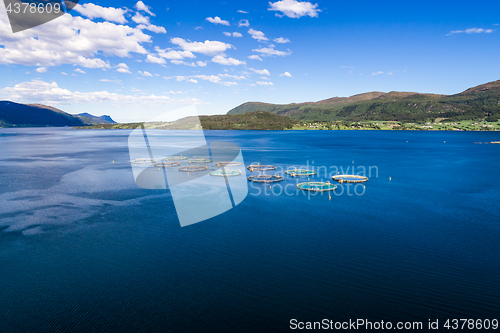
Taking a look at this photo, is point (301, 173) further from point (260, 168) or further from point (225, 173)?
point (225, 173)

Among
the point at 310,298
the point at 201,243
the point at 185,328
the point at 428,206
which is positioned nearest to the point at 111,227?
the point at 201,243

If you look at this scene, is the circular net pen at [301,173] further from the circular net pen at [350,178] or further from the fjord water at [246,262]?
the fjord water at [246,262]

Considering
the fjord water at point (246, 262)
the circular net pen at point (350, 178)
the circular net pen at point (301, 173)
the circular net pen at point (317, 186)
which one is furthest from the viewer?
the circular net pen at point (301, 173)

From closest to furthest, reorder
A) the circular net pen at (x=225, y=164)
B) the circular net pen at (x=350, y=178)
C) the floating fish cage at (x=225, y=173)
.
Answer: the circular net pen at (x=350, y=178)
the floating fish cage at (x=225, y=173)
the circular net pen at (x=225, y=164)

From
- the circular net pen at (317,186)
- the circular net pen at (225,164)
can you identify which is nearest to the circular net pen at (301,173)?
the circular net pen at (317,186)

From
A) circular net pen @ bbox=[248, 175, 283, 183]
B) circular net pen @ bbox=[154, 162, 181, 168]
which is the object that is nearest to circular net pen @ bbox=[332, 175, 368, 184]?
circular net pen @ bbox=[248, 175, 283, 183]

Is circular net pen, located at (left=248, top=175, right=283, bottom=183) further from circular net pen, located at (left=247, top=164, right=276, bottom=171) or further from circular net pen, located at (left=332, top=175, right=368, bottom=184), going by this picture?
circular net pen, located at (left=332, top=175, right=368, bottom=184)

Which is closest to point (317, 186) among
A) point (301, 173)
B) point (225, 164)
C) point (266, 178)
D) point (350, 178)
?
point (266, 178)
